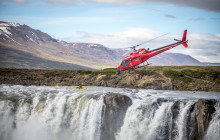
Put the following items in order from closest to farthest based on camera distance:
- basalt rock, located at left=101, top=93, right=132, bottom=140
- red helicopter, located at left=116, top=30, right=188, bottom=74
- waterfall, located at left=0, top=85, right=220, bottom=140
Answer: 1. waterfall, located at left=0, top=85, right=220, bottom=140
2. basalt rock, located at left=101, top=93, right=132, bottom=140
3. red helicopter, located at left=116, top=30, right=188, bottom=74

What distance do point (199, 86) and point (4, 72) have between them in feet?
246

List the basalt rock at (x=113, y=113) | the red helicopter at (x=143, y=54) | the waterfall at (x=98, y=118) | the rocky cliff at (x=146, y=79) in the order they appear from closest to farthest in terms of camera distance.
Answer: the waterfall at (x=98, y=118)
the basalt rock at (x=113, y=113)
the red helicopter at (x=143, y=54)
the rocky cliff at (x=146, y=79)

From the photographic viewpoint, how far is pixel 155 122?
36844 millimetres

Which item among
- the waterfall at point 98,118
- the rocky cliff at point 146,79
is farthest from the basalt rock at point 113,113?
the rocky cliff at point 146,79

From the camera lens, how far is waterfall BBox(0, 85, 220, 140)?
34375 mm

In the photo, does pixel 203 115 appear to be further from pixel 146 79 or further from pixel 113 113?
pixel 146 79

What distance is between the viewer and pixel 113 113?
40.6 meters

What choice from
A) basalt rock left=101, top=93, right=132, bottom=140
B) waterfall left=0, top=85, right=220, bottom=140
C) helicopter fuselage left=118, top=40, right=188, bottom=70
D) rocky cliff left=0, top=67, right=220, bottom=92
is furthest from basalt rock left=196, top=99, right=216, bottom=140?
rocky cliff left=0, top=67, right=220, bottom=92

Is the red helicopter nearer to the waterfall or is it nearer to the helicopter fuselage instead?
the helicopter fuselage

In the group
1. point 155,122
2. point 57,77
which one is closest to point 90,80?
point 57,77

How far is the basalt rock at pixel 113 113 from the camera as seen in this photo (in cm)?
4006

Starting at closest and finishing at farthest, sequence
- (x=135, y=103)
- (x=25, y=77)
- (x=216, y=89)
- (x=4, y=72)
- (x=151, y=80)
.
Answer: (x=135, y=103) < (x=216, y=89) < (x=151, y=80) < (x=25, y=77) < (x=4, y=72)

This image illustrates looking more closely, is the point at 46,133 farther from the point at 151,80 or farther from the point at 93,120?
the point at 151,80

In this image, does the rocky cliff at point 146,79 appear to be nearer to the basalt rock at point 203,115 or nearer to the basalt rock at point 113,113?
the basalt rock at point 113,113
